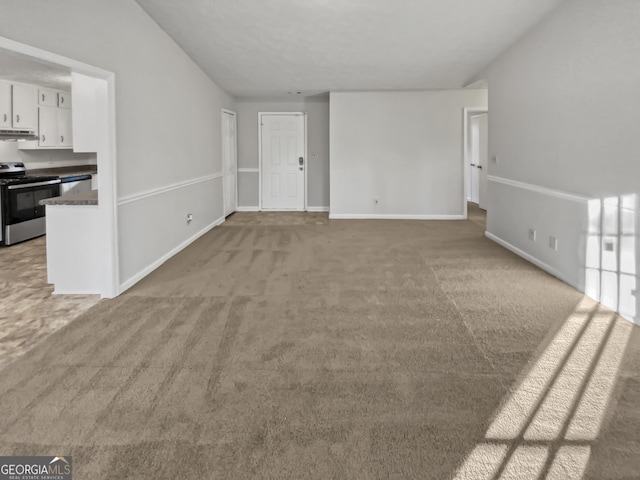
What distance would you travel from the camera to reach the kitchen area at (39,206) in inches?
144

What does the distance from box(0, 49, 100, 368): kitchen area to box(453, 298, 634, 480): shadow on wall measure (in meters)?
2.69

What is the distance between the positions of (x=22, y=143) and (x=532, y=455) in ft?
26.0

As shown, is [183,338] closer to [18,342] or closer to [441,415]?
[18,342]

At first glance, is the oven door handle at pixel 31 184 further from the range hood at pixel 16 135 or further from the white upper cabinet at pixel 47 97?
the white upper cabinet at pixel 47 97

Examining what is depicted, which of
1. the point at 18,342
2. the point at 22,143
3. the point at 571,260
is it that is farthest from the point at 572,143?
the point at 22,143

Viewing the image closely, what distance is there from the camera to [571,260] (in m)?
4.37

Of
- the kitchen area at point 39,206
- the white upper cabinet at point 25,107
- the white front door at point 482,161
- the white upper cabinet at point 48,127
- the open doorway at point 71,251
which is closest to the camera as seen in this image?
the open doorway at point 71,251

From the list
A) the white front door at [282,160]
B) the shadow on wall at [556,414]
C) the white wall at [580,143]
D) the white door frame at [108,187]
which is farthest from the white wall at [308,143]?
the shadow on wall at [556,414]

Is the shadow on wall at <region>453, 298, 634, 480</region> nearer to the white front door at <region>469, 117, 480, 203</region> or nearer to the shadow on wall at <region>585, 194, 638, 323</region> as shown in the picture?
the shadow on wall at <region>585, 194, 638, 323</region>

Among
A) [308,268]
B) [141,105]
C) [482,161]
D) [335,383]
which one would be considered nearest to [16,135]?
[141,105]

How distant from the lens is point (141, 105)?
461cm

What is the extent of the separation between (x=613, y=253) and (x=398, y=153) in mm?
5545

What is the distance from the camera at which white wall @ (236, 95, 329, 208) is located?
988 centimetres

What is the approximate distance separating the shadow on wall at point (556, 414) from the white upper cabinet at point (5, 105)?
7.10 meters
